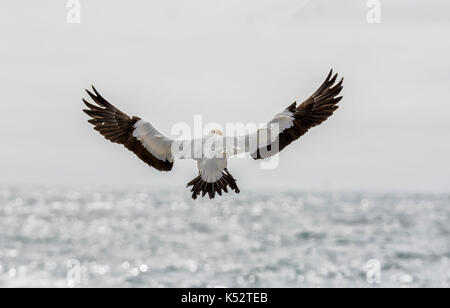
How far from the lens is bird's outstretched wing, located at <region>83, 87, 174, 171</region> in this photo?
558 inches

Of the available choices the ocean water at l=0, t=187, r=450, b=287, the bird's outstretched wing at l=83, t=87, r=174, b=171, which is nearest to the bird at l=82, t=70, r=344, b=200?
the bird's outstretched wing at l=83, t=87, r=174, b=171

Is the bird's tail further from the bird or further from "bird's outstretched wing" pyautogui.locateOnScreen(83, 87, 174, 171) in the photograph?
"bird's outstretched wing" pyautogui.locateOnScreen(83, 87, 174, 171)

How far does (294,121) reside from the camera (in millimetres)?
14492

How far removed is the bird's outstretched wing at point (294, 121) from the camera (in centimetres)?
1309

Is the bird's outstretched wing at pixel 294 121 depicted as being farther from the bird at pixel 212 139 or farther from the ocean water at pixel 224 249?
the ocean water at pixel 224 249

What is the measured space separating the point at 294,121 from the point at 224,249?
36.2 metres

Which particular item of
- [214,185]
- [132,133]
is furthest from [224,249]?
[214,185]

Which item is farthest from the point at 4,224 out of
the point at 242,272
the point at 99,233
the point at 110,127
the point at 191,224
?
the point at 110,127

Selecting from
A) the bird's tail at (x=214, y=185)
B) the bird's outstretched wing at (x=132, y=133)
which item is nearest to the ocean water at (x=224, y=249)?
the bird's outstretched wing at (x=132, y=133)

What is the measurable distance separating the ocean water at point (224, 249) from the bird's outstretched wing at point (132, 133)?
23616 mm

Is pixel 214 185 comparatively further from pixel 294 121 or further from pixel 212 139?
pixel 294 121

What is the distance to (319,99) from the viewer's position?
15438 mm
